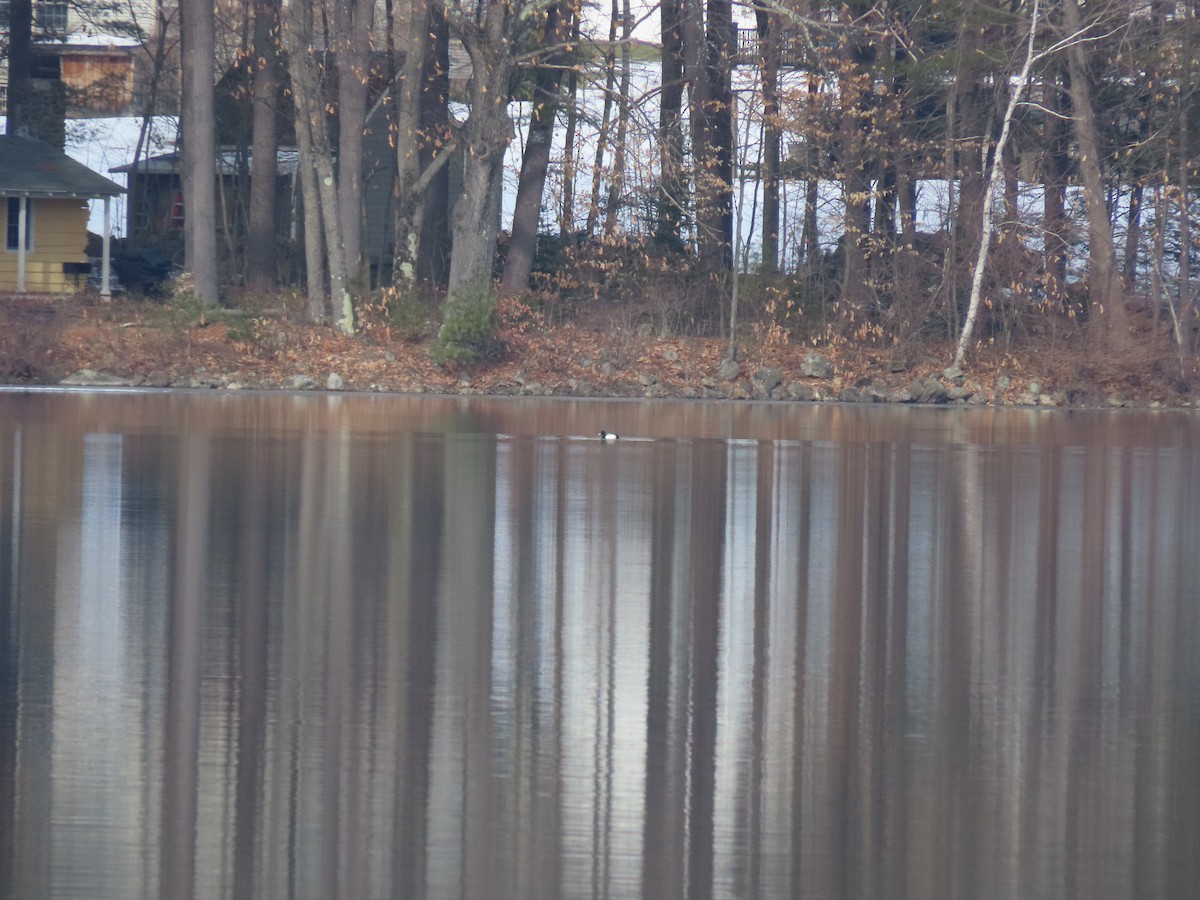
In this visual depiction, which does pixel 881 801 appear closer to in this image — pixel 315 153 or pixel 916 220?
pixel 315 153

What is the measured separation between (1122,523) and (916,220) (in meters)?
29.3

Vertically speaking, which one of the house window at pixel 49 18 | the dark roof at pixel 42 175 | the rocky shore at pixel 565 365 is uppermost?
the house window at pixel 49 18

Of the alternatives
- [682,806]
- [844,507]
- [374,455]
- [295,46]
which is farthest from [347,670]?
[295,46]

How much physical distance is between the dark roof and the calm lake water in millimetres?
27344

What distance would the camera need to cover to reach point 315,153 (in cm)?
3556

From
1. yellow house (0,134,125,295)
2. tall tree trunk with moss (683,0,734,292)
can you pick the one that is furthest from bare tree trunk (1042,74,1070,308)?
yellow house (0,134,125,295)

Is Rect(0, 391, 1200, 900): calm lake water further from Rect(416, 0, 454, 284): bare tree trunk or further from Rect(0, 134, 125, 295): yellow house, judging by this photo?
Rect(0, 134, 125, 295): yellow house

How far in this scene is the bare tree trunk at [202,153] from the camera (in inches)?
1425

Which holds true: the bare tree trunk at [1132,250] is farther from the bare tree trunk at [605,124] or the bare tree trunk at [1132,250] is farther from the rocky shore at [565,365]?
the bare tree trunk at [605,124]

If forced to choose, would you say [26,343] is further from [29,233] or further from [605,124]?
[605,124]

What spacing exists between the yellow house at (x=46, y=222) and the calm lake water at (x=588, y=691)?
27378 mm

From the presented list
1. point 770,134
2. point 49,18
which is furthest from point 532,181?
point 49,18

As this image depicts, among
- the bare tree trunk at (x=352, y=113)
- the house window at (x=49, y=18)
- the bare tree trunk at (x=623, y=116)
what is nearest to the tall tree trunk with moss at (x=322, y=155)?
the bare tree trunk at (x=352, y=113)

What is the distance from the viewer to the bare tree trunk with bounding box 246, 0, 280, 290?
1663 inches
